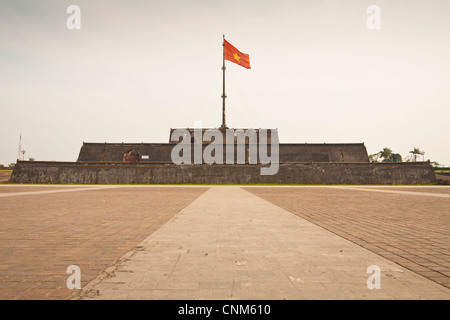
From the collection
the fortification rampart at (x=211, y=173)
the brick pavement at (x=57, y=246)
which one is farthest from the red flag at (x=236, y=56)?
the brick pavement at (x=57, y=246)

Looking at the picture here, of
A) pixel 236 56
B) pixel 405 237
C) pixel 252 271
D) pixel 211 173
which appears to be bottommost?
pixel 405 237

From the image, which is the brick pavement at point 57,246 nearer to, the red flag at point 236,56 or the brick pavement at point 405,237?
the brick pavement at point 405,237

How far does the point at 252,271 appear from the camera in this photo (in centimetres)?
251

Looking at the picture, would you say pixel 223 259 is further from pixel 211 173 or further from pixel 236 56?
pixel 236 56

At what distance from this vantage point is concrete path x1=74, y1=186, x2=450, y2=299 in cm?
203

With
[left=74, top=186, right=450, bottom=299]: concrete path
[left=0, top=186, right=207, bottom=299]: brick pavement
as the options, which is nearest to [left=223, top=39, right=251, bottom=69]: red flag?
[left=0, top=186, right=207, bottom=299]: brick pavement

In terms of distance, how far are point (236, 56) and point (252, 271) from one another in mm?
35185

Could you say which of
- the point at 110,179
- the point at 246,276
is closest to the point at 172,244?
the point at 246,276

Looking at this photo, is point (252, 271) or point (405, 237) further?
point (405, 237)

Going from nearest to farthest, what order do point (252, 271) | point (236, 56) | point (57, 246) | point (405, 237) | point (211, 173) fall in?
point (252, 271)
point (57, 246)
point (405, 237)
point (211, 173)
point (236, 56)

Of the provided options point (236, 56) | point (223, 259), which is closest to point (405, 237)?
point (223, 259)

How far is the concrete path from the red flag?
32.8m

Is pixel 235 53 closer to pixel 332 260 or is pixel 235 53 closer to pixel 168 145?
pixel 168 145
